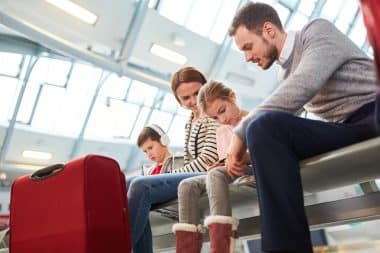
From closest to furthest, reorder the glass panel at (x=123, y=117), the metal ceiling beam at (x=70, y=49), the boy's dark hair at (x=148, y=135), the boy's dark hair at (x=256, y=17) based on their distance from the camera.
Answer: the boy's dark hair at (x=256, y=17) < the boy's dark hair at (x=148, y=135) < the metal ceiling beam at (x=70, y=49) < the glass panel at (x=123, y=117)

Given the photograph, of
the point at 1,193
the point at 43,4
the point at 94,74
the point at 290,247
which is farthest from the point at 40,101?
the point at 290,247

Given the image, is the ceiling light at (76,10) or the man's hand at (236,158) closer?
the man's hand at (236,158)

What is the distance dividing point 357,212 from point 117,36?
639 cm

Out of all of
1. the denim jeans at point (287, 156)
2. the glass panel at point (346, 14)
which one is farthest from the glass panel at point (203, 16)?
the denim jeans at point (287, 156)

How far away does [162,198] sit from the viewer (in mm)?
2311

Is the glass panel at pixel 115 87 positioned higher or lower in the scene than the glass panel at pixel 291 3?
lower

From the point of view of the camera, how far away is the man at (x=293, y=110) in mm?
1221

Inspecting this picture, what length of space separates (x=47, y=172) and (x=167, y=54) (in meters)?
6.76

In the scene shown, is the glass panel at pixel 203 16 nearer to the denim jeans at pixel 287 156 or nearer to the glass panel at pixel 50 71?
the glass panel at pixel 50 71

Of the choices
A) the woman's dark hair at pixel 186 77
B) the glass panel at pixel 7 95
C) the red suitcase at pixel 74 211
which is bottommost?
the red suitcase at pixel 74 211

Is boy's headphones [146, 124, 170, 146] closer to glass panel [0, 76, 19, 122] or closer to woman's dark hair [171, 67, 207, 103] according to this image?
woman's dark hair [171, 67, 207, 103]

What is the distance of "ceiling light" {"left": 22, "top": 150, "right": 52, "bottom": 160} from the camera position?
9.93m

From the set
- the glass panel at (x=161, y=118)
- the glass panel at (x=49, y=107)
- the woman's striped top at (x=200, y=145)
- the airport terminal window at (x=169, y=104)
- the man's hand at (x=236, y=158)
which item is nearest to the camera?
the man's hand at (x=236, y=158)

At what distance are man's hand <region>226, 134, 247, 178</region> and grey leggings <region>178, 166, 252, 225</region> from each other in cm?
5
